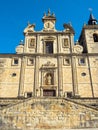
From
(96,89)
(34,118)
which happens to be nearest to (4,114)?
(34,118)

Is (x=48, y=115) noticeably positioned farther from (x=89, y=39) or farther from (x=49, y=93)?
(x=89, y=39)

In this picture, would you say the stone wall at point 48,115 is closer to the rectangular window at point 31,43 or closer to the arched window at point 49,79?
the arched window at point 49,79

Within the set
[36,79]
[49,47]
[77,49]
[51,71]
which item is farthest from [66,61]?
[36,79]

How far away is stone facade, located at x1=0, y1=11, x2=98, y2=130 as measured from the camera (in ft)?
63.3

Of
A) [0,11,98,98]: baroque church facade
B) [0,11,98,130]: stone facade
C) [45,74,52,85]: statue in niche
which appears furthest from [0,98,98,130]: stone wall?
[45,74,52,85]: statue in niche

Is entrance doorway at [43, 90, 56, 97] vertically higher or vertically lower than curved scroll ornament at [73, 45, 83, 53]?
lower

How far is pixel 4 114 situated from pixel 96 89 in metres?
12.2

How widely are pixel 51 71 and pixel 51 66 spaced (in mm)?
717

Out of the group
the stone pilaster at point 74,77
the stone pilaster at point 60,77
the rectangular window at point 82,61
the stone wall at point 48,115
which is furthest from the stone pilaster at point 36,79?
the stone wall at point 48,115

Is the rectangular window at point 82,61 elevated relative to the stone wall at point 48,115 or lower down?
elevated

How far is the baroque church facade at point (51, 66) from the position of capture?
25.8 m

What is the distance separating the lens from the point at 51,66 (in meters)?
27.6

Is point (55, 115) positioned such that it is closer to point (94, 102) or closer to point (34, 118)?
point (34, 118)

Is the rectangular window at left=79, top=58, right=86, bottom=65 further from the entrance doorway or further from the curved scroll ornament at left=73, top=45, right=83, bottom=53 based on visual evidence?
the entrance doorway
